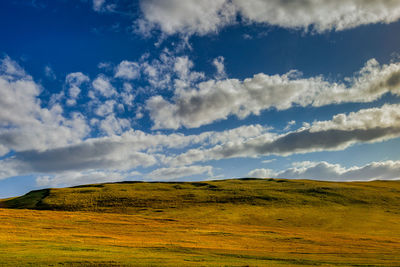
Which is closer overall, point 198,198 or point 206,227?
point 206,227

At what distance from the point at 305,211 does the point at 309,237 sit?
121 feet

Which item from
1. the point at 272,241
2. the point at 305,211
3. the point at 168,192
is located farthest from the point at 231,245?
the point at 168,192

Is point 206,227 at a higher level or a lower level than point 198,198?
lower

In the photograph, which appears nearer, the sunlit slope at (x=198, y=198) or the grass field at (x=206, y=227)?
the grass field at (x=206, y=227)

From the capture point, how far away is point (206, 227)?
64188 mm

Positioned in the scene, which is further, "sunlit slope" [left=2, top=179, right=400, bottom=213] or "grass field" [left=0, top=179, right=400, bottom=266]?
"sunlit slope" [left=2, top=179, right=400, bottom=213]

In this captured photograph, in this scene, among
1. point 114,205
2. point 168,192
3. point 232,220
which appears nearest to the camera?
point 232,220

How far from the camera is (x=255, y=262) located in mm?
31562

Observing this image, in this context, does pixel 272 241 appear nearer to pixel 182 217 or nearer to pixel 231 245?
pixel 231 245

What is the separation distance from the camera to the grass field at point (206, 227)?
32.9 m

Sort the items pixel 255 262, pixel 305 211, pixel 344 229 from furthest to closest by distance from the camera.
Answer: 1. pixel 305 211
2. pixel 344 229
3. pixel 255 262

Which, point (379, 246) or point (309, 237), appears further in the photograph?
point (309, 237)

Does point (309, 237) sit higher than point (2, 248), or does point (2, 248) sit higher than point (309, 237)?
point (2, 248)

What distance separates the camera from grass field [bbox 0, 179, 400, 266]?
3294cm
